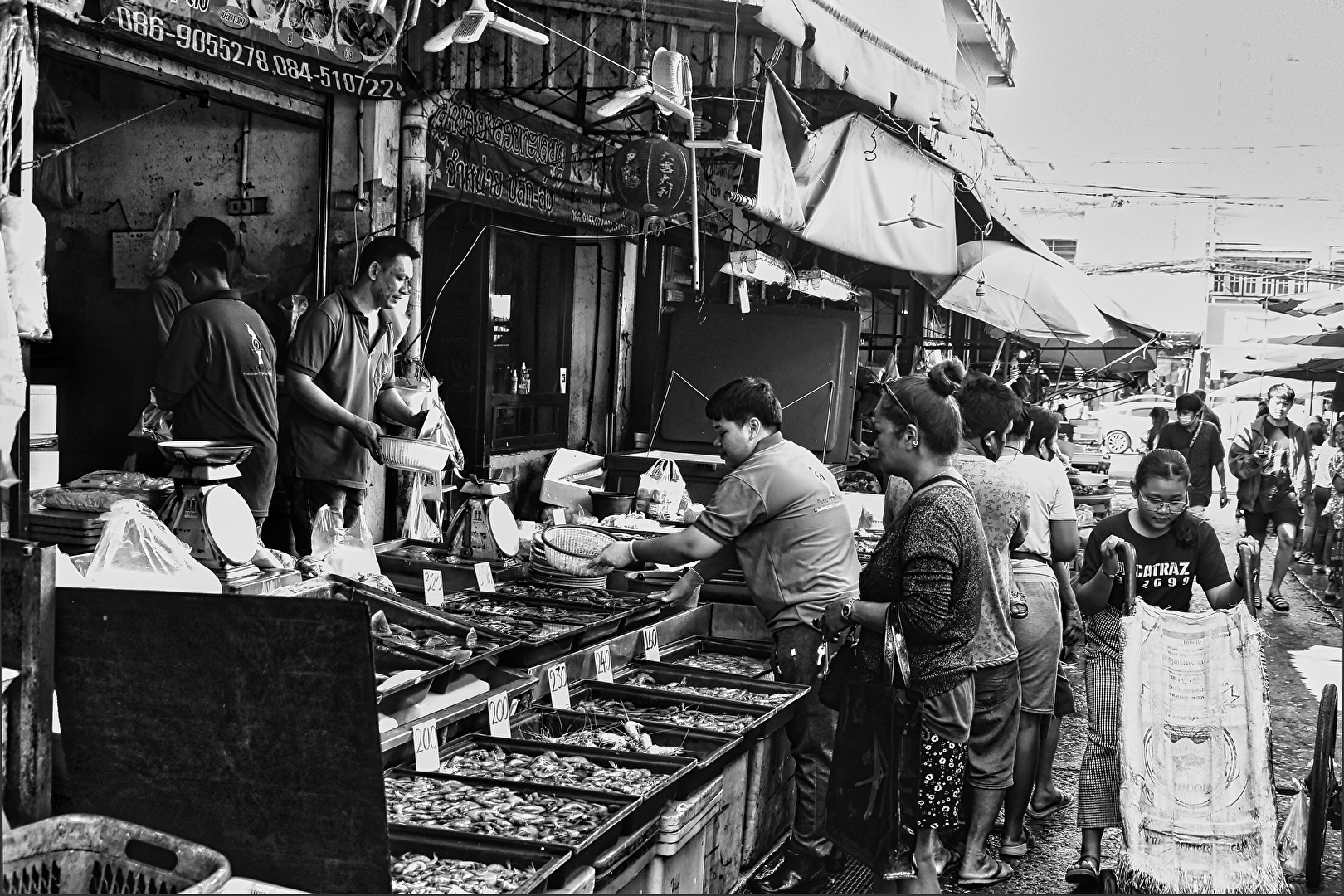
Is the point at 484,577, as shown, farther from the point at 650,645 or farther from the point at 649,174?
the point at 649,174

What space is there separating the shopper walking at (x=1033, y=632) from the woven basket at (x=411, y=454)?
2806mm

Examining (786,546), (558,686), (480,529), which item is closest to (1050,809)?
(786,546)

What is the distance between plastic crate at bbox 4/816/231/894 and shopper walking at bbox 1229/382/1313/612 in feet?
38.7

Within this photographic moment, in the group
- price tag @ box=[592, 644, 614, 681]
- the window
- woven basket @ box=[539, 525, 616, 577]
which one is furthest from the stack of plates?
the window

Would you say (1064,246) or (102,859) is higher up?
(1064,246)

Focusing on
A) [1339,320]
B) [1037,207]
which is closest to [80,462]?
[1339,320]

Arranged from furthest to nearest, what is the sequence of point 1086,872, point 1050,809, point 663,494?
point 663,494, point 1050,809, point 1086,872

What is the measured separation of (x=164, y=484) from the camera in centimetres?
513

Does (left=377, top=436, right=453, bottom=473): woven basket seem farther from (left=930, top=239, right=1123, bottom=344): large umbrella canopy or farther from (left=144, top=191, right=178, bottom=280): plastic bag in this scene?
(left=930, top=239, right=1123, bottom=344): large umbrella canopy

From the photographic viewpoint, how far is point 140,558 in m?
3.78

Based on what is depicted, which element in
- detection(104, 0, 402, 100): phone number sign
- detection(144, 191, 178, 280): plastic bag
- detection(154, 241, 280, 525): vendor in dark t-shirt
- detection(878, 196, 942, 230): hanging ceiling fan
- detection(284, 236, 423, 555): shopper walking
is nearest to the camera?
detection(104, 0, 402, 100): phone number sign

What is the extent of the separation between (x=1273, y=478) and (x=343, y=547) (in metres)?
11.0

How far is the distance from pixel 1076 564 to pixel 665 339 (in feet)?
12.3

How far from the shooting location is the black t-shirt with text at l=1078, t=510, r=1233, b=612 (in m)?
5.35
